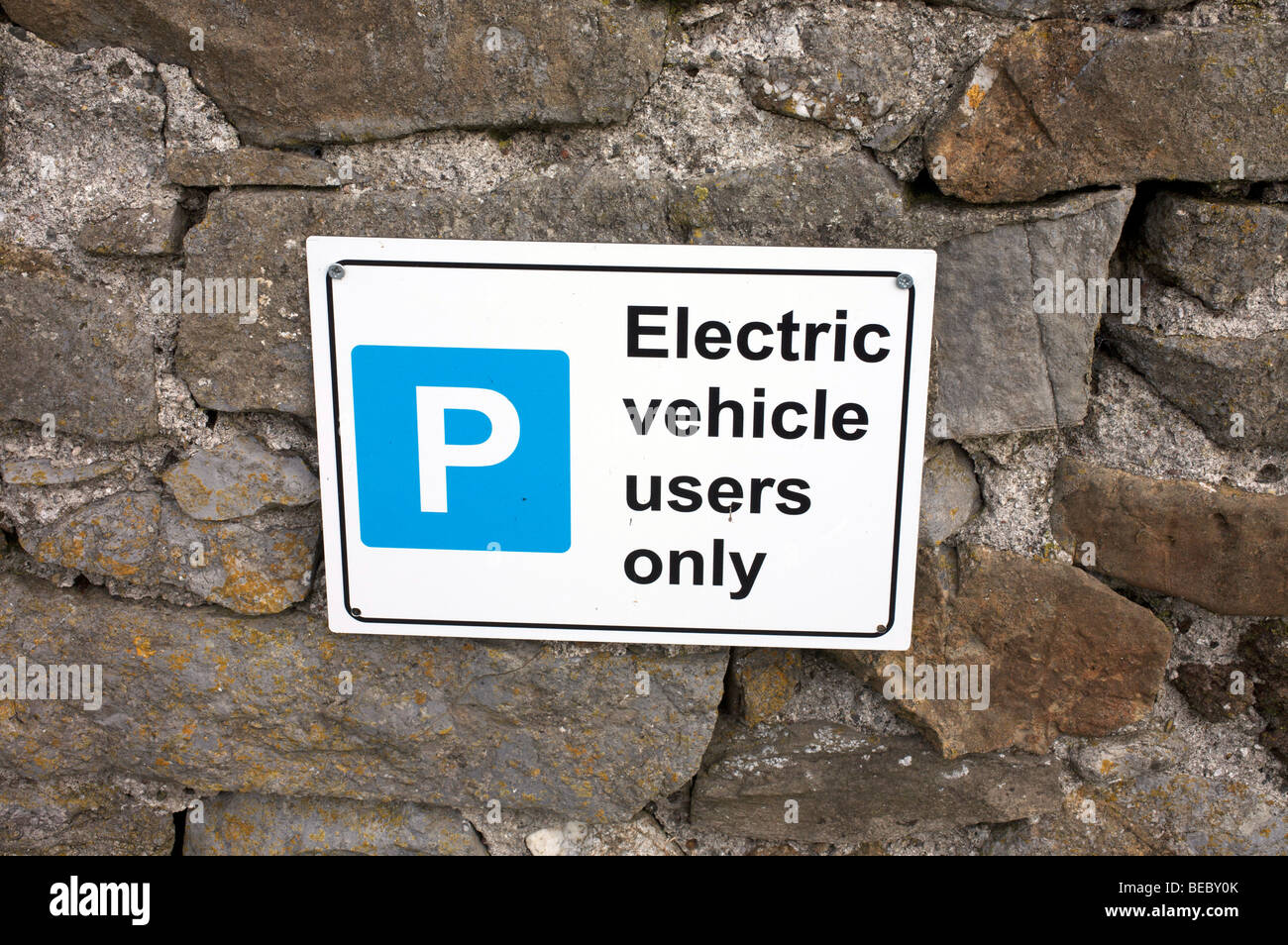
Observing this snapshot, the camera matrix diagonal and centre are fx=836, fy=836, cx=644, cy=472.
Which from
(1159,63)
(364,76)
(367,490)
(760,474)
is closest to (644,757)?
(760,474)

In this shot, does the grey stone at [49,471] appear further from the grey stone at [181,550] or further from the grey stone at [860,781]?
the grey stone at [860,781]

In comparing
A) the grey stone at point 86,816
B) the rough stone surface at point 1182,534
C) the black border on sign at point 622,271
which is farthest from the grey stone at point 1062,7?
the grey stone at point 86,816

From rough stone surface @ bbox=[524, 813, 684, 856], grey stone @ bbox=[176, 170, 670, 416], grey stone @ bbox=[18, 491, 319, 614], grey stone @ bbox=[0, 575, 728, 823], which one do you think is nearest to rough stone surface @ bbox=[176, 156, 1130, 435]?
grey stone @ bbox=[176, 170, 670, 416]

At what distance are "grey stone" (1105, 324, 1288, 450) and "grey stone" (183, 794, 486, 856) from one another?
1.34 metres

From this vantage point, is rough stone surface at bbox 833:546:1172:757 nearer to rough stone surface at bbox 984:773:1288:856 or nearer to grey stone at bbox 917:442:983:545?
grey stone at bbox 917:442:983:545

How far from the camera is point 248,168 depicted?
1.19 m

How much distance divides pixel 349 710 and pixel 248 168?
84 cm

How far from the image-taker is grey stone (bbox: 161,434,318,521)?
1283mm

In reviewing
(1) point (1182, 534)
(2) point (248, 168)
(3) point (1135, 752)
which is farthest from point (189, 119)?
(3) point (1135, 752)

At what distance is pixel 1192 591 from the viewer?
4.24ft

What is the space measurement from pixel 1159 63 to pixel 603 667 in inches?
45.5

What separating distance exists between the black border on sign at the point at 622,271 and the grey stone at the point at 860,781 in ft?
0.76

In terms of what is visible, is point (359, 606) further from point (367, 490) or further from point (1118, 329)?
point (1118, 329)

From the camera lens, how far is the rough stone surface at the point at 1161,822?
55.0 inches
